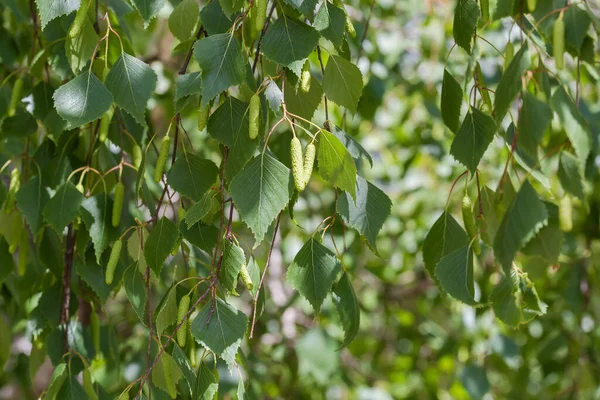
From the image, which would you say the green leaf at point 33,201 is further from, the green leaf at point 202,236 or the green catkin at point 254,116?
the green catkin at point 254,116

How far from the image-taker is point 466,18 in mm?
874

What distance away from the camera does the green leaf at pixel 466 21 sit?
2.85 ft

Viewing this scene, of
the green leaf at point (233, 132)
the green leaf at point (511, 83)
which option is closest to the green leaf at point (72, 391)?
the green leaf at point (233, 132)

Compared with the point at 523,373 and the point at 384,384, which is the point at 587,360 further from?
the point at 384,384

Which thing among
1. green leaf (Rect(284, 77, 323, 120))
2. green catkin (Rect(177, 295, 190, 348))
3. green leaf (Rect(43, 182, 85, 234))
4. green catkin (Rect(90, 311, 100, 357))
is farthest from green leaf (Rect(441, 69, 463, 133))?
green catkin (Rect(90, 311, 100, 357))

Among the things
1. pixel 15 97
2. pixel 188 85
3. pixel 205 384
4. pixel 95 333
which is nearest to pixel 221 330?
pixel 205 384

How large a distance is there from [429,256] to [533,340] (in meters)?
1.51

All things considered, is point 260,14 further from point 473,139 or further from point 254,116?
point 473,139

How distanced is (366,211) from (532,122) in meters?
0.20

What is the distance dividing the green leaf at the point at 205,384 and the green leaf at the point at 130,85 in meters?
0.29

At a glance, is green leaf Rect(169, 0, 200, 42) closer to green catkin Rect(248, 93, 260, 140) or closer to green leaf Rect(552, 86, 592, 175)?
green catkin Rect(248, 93, 260, 140)

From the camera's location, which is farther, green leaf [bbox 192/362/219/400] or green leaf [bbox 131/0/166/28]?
green leaf [bbox 131/0/166/28]

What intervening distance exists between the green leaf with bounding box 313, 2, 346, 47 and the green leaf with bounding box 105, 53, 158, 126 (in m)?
0.21

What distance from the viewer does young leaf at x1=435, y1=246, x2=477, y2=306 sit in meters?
0.80
